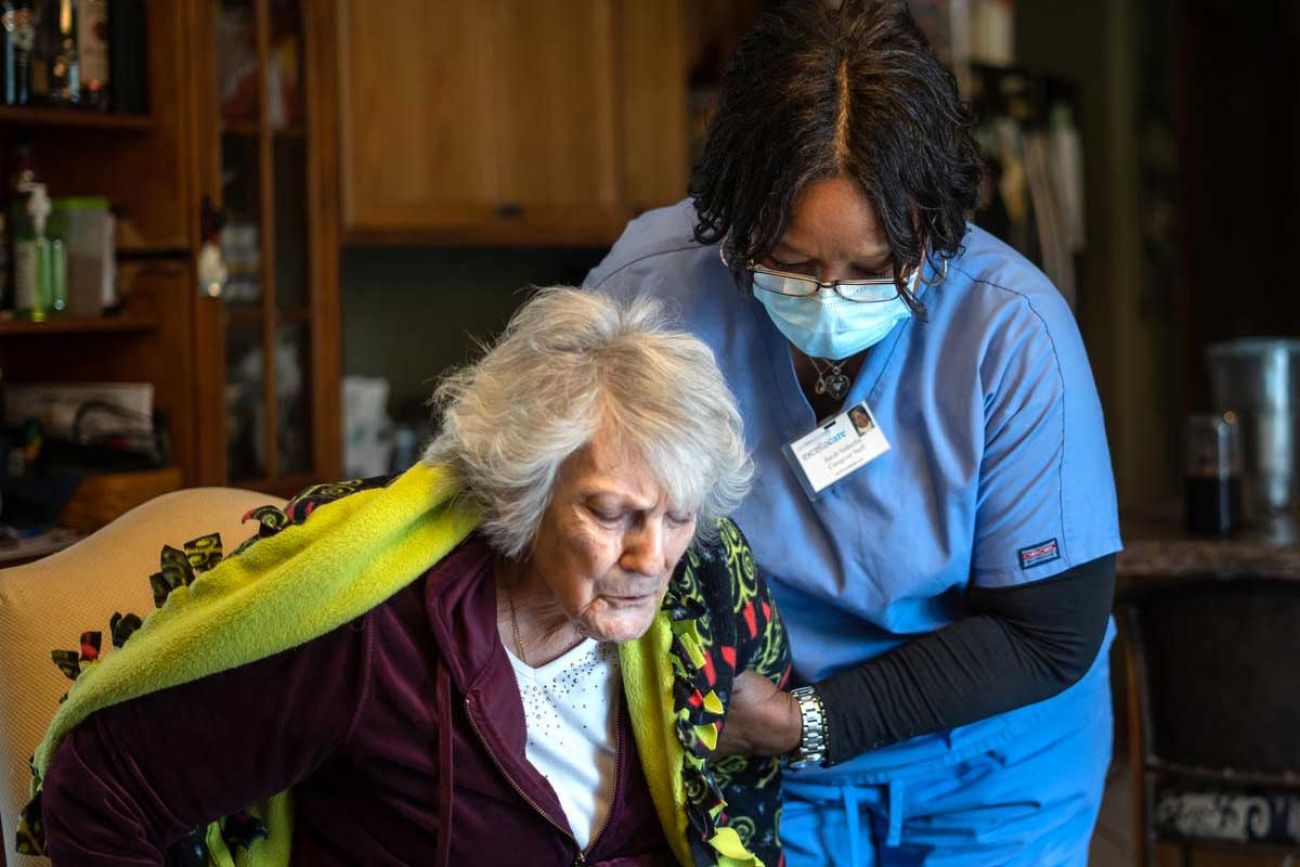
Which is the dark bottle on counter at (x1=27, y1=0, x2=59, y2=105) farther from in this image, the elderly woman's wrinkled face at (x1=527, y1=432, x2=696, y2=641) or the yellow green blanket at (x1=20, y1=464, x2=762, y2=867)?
the elderly woman's wrinkled face at (x1=527, y1=432, x2=696, y2=641)

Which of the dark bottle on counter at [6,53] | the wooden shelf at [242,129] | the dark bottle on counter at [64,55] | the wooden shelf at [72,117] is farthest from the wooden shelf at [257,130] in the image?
the dark bottle on counter at [6,53]

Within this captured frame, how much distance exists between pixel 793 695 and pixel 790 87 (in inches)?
23.9

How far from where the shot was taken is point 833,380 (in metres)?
1.75

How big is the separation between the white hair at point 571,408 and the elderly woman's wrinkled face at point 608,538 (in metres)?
0.01

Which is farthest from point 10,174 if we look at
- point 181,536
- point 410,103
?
point 181,536

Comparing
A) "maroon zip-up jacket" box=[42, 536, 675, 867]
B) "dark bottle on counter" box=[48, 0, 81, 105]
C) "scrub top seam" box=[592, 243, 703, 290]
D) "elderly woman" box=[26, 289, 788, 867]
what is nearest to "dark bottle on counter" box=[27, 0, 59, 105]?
"dark bottle on counter" box=[48, 0, 81, 105]

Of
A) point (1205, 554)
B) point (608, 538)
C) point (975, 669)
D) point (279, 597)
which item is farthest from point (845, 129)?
point (1205, 554)

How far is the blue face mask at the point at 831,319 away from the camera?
157 cm

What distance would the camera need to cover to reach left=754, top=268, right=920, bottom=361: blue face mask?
157 cm

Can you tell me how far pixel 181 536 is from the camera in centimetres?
164

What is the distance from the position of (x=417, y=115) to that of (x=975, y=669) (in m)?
2.27

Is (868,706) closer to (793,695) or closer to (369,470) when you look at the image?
(793,695)

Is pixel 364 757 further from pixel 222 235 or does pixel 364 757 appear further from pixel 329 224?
pixel 329 224

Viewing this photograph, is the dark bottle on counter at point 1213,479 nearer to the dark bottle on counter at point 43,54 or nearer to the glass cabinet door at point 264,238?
the glass cabinet door at point 264,238
